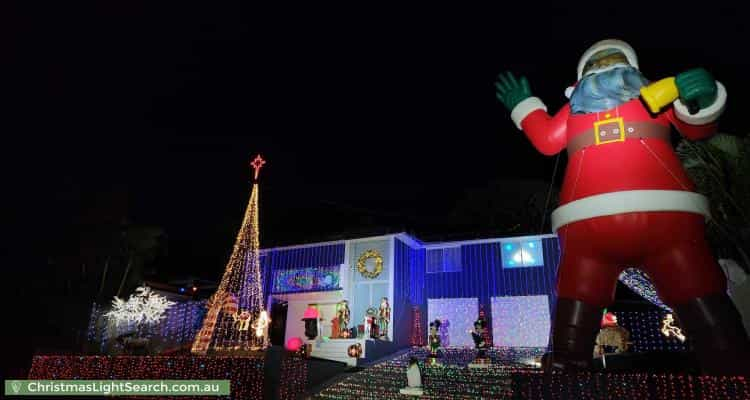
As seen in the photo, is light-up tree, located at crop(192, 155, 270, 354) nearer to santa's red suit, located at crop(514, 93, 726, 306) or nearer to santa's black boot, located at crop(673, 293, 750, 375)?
santa's red suit, located at crop(514, 93, 726, 306)

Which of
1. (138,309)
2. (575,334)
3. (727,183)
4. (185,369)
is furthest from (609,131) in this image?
(138,309)

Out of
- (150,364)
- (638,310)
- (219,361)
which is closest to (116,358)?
(150,364)

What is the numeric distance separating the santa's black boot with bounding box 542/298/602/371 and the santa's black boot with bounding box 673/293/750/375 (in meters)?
0.65

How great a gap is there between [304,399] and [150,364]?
112 inches

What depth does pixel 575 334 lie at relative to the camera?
12.2 feet

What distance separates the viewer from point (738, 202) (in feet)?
19.8

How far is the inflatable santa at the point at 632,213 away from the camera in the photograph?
134 inches

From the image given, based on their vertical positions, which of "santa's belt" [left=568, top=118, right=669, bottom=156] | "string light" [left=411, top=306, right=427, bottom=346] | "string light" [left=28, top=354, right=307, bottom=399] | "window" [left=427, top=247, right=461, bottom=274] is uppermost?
"window" [left=427, top=247, right=461, bottom=274]

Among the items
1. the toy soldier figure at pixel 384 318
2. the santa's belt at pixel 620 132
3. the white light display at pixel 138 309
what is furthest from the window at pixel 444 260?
the santa's belt at pixel 620 132

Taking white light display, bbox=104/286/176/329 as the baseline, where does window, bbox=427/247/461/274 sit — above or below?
above

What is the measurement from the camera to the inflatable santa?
11.1 ft

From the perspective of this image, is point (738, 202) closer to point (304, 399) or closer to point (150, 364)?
point (304, 399)

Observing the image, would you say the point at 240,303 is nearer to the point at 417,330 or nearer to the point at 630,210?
the point at 417,330

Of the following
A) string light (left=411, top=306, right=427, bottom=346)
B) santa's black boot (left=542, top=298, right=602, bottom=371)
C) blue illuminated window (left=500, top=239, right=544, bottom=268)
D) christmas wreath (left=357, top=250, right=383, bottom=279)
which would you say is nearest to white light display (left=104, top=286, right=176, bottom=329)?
christmas wreath (left=357, top=250, right=383, bottom=279)
